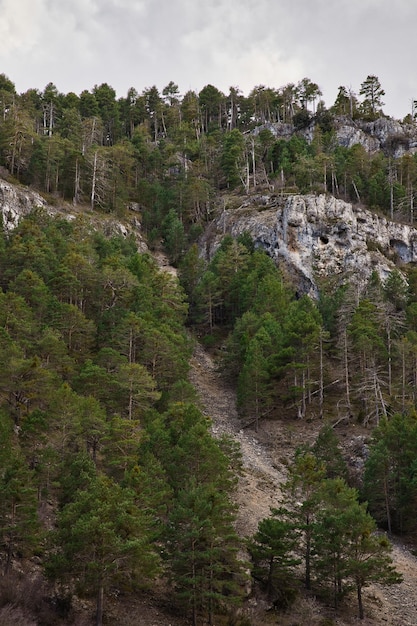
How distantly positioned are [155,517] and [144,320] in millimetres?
18756

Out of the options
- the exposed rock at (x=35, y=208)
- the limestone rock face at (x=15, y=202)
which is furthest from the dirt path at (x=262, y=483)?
the limestone rock face at (x=15, y=202)

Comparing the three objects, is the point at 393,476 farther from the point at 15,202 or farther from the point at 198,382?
the point at 15,202

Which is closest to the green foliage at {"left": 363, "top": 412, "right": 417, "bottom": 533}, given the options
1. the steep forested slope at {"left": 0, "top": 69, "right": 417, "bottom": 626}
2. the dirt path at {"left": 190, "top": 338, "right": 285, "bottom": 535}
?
the steep forested slope at {"left": 0, "top": 69, "right": 417, "bottom": 626}

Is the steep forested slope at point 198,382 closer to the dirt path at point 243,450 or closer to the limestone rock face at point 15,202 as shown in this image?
the dirt path at point 243,450

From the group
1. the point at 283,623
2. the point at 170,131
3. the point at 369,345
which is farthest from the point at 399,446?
the point at 170,131

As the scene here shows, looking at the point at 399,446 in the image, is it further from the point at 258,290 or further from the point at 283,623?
the point at 258,290

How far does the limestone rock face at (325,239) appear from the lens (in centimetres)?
6994

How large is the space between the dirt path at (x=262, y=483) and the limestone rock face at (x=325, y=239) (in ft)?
65.0

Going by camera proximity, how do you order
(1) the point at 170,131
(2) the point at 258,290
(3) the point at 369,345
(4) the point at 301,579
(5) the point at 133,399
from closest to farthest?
(4) the point at 301,579 < (5) the point at 133,399 < (3) the point at 369,345 < (2) the point at 258,290 < (1) the point at 170,131

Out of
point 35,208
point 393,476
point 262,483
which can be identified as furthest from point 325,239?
point 262,483

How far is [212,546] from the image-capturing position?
21.6 metres

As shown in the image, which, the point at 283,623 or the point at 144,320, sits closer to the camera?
the point at 283,623

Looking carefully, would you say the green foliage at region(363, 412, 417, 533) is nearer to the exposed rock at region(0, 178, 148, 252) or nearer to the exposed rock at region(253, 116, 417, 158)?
the exposed rock at region(0, 178, 148, 252)

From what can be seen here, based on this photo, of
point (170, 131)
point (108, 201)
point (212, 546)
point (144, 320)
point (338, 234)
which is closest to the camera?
point (212, 546)
